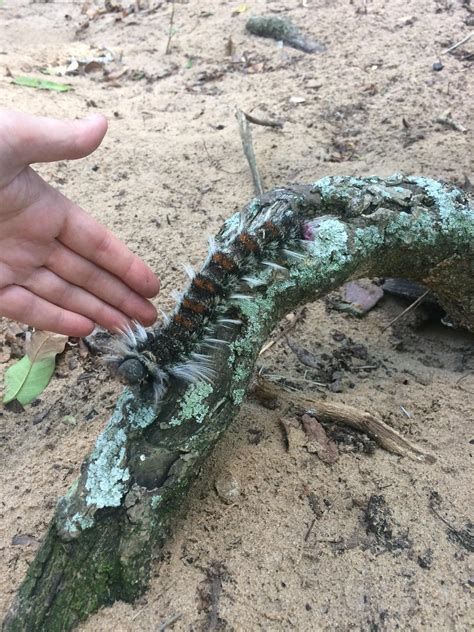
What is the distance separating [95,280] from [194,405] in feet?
3.38

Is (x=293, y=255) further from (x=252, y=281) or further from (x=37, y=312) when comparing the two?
(x=37, y=312)

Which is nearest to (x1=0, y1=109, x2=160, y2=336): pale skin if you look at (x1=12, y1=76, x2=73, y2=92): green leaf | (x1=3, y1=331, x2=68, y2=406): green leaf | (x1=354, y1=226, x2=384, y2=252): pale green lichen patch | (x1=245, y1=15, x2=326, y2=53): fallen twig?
(x1=3, y1=331, x2=68, y2=406): green leaf

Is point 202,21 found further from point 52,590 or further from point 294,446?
point 52,590

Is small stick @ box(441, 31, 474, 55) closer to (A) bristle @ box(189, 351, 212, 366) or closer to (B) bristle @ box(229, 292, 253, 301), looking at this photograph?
(B) bristle @ box(229, 292, 253, 301)

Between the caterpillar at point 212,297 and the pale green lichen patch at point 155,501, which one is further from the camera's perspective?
the caterpillar at point 212,297

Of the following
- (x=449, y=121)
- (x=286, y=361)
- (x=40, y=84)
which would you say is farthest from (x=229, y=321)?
(x=40, y=84)

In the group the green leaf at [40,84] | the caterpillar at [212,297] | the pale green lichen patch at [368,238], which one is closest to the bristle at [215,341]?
the caterpillar at [212,297]

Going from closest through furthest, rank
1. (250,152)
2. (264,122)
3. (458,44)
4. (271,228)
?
(271,228) < (250,152) < (264,122) < (458,44)

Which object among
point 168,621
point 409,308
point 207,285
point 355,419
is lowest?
point 409,308

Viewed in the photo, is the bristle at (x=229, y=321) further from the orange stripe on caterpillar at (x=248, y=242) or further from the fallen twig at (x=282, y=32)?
the fallen twig at (x=282, y=32)

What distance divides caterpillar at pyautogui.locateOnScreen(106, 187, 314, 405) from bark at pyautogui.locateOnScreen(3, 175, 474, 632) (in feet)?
0.13

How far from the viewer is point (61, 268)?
2.70 metres

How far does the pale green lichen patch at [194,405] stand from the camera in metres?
1.96

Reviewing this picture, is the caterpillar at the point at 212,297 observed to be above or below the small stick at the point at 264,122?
above
